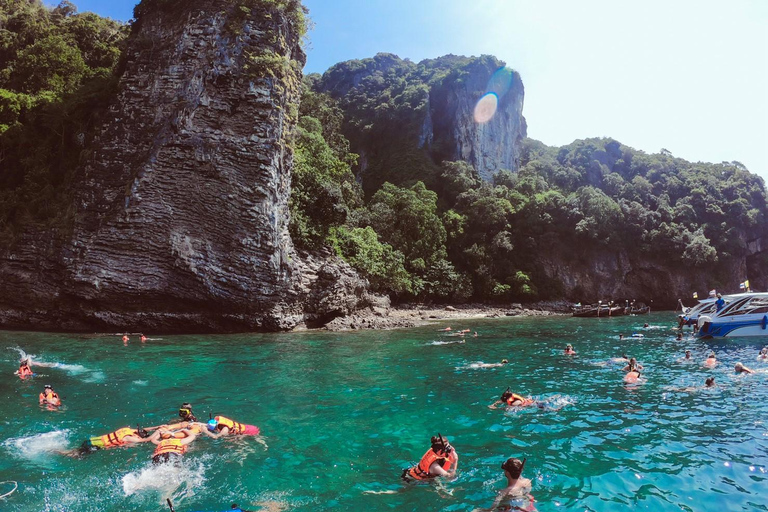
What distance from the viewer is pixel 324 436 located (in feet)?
30.5

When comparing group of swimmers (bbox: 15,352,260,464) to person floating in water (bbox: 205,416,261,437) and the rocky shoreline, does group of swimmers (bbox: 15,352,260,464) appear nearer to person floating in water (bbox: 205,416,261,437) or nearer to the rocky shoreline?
person floating in water (bbox: 205,416,261,437)

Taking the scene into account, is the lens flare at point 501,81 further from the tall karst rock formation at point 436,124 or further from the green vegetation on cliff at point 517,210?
the green vegetation on cliff at point 517,210

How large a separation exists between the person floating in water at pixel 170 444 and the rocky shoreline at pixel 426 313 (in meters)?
20.8

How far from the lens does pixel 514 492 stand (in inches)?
259

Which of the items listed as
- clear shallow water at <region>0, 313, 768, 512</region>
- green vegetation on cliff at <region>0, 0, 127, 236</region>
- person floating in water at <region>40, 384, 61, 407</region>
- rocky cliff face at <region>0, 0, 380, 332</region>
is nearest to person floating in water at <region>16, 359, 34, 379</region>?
clear shallow water at <region>0, 313, 768, 512</region>

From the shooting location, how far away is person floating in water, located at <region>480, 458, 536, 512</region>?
21.0 feet

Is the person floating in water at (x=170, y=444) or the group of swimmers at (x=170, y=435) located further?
the group of swimmers at (x=170, y=435)

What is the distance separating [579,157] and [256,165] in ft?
193

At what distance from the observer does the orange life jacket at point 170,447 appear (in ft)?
25.7

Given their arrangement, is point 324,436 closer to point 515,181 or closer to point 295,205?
point 295,205

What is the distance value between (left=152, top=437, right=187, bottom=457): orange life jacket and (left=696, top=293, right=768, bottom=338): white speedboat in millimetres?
27120

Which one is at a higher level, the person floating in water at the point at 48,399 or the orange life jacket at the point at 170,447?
the person floating in water at the point at 48,399

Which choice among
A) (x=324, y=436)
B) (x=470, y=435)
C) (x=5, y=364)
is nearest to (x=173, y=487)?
(x=324, y=436)

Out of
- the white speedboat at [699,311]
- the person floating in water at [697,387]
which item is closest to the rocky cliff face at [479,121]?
the white speedboat at [699,311]
